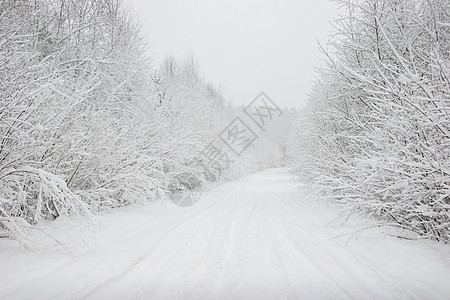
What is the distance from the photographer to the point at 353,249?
13.9 feet

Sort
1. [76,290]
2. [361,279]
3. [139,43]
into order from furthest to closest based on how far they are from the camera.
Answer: [139,43], [361,279], [76,290]

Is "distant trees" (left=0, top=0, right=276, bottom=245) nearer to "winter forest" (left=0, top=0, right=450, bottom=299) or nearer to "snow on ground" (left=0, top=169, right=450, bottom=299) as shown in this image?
"winter forest" (left=0, top=0, right=450, bottom=299)

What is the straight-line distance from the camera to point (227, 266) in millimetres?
3529

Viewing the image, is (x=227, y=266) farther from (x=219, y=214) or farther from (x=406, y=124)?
(x=219, y=214)

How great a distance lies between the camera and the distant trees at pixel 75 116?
4072 millimetres

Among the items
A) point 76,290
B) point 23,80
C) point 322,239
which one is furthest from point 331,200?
point 23,80

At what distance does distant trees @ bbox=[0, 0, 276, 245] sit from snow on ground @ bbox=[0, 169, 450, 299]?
30.2 inches

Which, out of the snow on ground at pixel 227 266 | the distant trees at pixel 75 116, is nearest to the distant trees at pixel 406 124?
the snow on ground at pixel 227 266

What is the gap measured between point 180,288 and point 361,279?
2192 mm

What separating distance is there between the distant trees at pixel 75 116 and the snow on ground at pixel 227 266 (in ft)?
2.52

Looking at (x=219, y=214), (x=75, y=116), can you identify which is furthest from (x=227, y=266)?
(x=75, y=116)

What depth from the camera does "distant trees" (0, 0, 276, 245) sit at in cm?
407

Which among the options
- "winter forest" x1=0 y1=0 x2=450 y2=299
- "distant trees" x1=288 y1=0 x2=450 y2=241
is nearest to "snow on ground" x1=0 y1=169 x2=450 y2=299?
"winter forest" x1=0 y1=0 x2=450 y2=299

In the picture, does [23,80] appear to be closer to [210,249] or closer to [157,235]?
[157,235]
